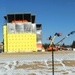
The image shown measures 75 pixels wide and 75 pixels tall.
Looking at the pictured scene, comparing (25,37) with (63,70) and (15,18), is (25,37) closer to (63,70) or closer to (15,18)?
(15,18)

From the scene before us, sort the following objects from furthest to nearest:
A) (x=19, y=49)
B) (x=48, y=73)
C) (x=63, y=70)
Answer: (x=19, y=49) < (x=63, y=70) < (x=48, y=73)

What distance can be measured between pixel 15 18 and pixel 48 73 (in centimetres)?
9726

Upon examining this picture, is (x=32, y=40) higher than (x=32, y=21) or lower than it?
lower

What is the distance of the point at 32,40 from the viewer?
116m

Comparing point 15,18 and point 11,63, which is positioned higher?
point 15,18

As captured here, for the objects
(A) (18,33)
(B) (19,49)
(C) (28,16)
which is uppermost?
(C) (28,16)

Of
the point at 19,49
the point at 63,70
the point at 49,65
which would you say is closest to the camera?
the point at 63,70

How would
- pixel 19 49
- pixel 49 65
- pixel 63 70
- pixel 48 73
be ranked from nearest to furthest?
pixel 48 73
pixel 63 70
pixel 49 65
pixel 19 49

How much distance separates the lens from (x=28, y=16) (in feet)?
379

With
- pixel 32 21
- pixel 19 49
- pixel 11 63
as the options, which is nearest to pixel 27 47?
pixel 19 49

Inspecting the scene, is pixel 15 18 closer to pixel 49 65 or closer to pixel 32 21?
pixel 32 21

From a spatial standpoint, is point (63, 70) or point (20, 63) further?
point (20, 63)

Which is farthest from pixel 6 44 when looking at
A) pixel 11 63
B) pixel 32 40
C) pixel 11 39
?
pixel 11 63

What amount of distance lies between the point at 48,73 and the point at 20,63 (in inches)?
212
